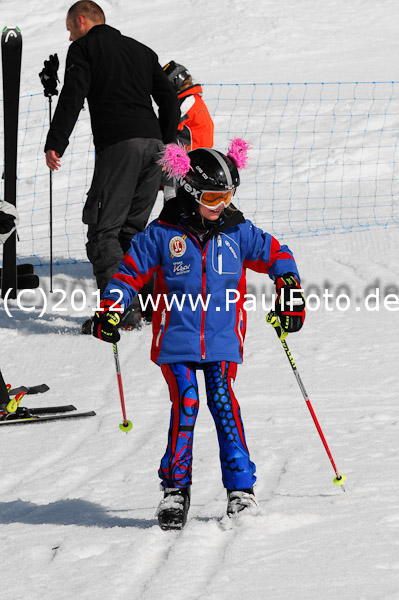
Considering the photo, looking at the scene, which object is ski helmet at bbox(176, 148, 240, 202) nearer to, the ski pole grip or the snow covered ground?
the ski pole grip

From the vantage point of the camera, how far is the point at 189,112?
798 cm

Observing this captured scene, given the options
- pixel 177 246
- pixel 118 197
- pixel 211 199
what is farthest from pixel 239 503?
pixel 118 197

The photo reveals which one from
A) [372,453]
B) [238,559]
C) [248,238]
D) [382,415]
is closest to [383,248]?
[382,415]

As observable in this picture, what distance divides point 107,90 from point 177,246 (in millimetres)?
3606

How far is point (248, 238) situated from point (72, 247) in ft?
23.0

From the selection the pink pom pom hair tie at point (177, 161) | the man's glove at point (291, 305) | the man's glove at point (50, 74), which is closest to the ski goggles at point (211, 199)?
the pink pom pom hair tie at point (177, 161)

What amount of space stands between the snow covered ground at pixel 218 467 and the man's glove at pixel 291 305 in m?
0.71

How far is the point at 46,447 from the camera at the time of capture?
4906 mm

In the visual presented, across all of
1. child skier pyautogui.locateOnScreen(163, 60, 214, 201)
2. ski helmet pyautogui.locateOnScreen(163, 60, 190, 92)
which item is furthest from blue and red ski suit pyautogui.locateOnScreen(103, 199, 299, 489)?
ski helmet pyautogui.locateOnScreen(163, 60, 190, 92)

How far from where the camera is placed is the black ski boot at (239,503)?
356 centimetres

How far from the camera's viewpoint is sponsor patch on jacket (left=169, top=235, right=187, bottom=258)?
3.67 meters

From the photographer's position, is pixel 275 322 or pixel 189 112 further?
pixel 189 112

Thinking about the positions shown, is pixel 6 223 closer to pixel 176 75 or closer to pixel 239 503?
pixel 239 503

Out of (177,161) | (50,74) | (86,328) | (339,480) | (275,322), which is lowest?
(86,328)
